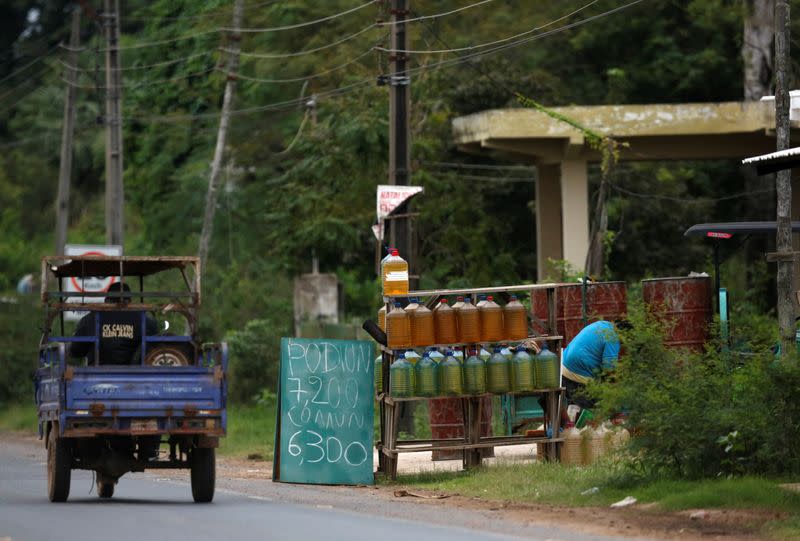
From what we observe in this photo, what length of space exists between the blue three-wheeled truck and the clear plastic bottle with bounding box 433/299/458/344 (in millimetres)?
2614

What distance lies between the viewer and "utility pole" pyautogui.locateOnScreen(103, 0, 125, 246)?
30828 millimetres

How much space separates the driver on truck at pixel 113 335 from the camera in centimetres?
1527

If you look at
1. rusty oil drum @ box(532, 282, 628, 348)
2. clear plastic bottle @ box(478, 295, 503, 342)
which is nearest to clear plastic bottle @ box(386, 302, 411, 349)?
clear plastic bottle @ box(478, 295, 503, 342)

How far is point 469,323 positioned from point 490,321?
242mm

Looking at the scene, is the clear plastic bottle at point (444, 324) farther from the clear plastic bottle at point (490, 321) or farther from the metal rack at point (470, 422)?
the clear plastic bottle at point (490, 321)

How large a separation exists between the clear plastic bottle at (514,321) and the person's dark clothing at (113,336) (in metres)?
4.11

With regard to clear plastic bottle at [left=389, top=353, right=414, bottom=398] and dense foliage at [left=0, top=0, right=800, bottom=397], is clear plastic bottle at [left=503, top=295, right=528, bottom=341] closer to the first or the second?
clear plastic bottle at [left=389, top=353, right=414, bottom=398]

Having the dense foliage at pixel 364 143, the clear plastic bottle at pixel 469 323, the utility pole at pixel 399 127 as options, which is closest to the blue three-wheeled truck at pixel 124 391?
the clear plastic bottle at pixel 469 323

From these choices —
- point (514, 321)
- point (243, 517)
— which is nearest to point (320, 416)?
point (514, 321)

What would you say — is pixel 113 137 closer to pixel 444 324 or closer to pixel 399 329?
pixel 399 329

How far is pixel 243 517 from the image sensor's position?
42.6ft

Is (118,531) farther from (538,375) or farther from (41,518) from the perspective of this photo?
(538,375)

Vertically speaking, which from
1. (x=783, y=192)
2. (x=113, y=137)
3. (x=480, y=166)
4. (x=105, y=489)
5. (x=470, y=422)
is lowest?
(x=105, y=489)

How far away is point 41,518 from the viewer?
13.1 m
